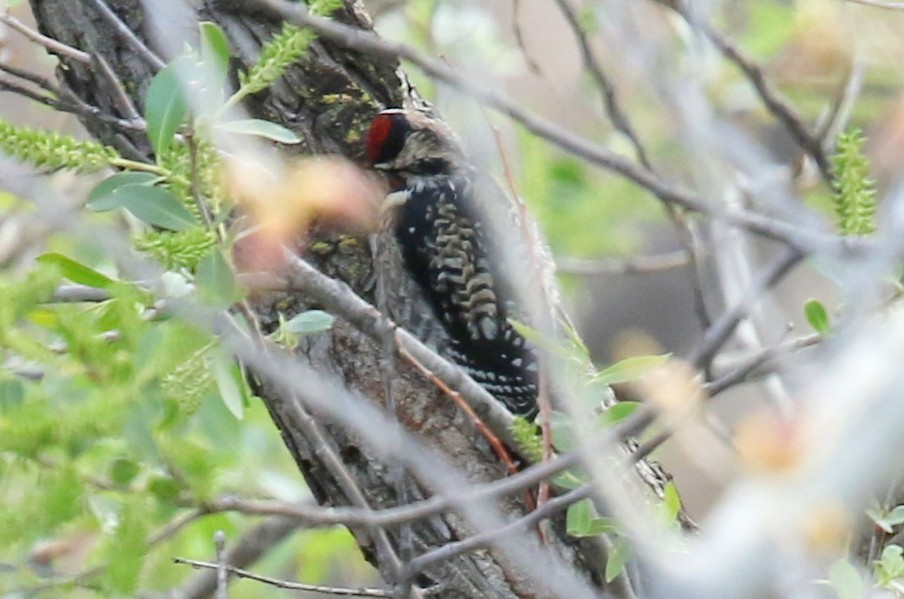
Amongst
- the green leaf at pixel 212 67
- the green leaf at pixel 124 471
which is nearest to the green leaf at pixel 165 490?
the green leaf at pixel 124 471

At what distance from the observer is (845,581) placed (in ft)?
5.20

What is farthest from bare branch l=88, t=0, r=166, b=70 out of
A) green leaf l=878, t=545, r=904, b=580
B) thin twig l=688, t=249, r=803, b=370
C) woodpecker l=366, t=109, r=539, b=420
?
green leaf l=878, t=545, r=904, b=580

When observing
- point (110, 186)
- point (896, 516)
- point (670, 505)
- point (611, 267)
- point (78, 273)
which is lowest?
point (611, 267)

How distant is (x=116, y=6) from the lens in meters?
1.94

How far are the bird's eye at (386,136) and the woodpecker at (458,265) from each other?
11 centimetres

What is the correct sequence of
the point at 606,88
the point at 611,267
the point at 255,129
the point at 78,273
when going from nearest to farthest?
the point at 255,129
the point at 78,273
the point at 606,88
the point at 611,267

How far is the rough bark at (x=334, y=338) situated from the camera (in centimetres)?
189

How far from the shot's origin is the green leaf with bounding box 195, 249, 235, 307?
4.33 feet

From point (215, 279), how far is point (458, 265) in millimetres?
1137

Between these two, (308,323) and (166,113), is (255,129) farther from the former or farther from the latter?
(308,323)

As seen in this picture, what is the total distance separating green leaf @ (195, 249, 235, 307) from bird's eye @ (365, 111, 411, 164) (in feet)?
2.66

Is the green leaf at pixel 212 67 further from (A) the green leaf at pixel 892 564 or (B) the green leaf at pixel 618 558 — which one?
(A) the green leaf at pixel 892 564

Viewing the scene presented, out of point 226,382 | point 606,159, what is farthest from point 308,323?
point 606,159

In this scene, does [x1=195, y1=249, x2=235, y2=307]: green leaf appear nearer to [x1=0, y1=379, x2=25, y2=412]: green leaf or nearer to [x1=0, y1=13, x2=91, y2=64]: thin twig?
[x1=0, y1=379, x2=25, y2=412]: green leaf
